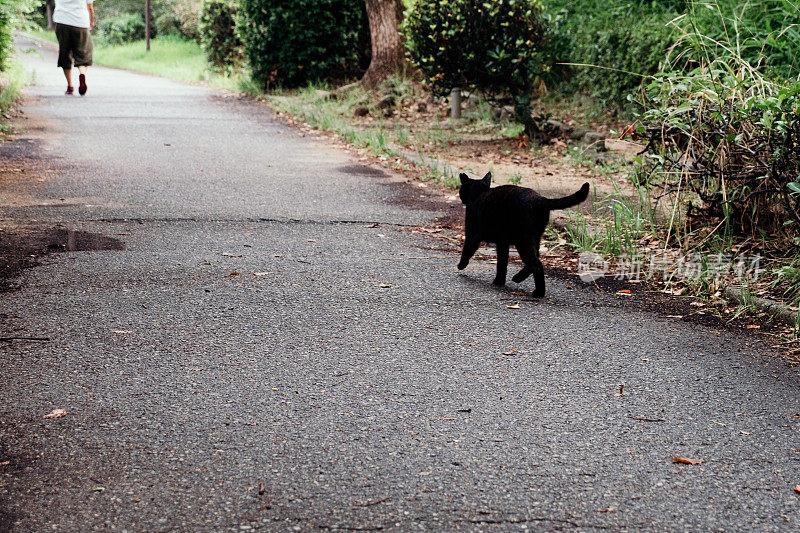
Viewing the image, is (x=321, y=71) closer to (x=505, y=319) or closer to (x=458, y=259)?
(x=458, y=259)

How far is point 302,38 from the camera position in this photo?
1595 centimetres

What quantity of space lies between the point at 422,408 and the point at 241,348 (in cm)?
109

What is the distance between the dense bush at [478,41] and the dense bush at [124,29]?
108ft

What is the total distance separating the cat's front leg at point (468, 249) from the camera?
5324 mm

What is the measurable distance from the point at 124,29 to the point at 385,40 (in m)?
29.4

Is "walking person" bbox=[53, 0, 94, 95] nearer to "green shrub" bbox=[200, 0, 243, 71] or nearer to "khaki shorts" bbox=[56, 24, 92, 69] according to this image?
"khaki shorts" bbox=[56, 24, 92, 69]

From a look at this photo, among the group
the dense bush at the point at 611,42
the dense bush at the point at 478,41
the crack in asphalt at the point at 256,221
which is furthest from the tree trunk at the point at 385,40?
the crack in asphalt at the point at 256,221

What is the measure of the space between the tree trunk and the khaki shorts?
15.6 ft

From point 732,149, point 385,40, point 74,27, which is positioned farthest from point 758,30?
point 74,27

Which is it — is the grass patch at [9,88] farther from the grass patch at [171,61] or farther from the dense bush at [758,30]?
the dense bush at [758,30]

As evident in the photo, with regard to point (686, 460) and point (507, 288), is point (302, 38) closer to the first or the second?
point (507, 288)

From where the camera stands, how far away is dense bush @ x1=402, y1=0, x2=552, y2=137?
10.1 m

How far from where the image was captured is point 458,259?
5840 millimetres

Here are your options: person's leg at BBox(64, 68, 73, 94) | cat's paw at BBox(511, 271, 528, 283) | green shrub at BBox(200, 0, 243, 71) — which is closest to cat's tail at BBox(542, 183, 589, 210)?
cat's paw at BBox(511, 271, 528, 283)
